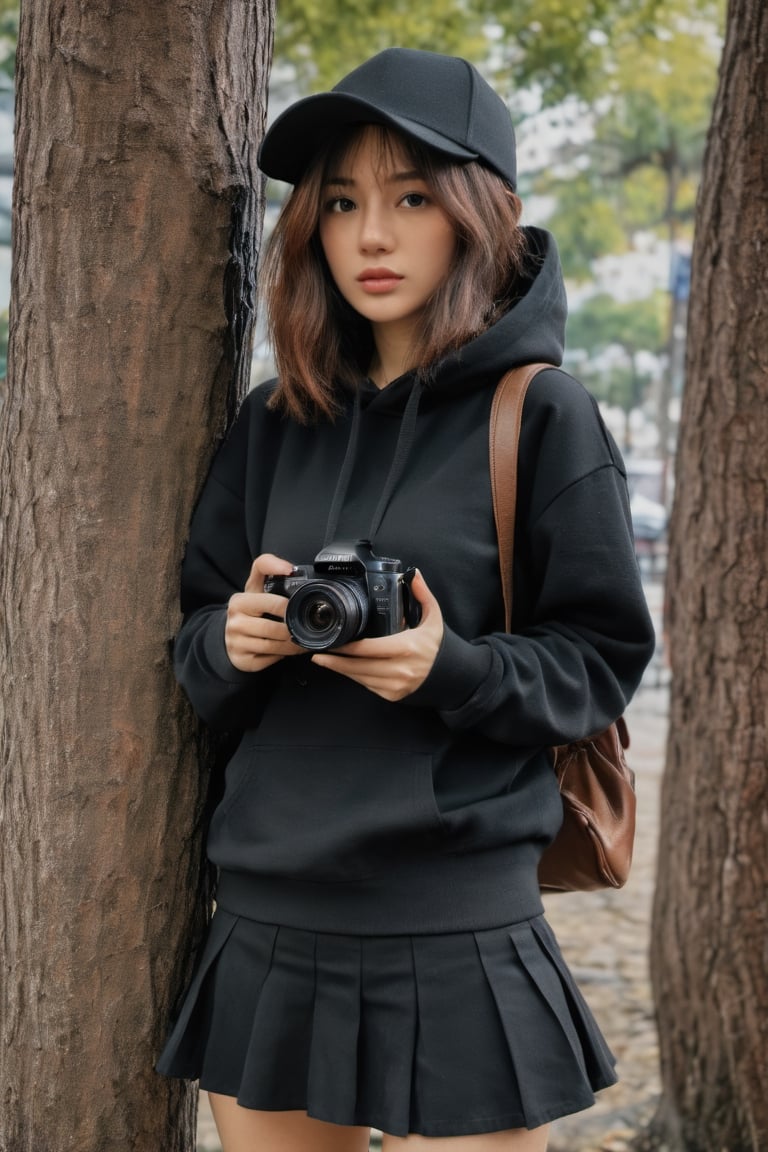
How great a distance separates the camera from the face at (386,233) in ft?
6.79

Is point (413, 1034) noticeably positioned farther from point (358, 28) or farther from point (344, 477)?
point (358, 28)

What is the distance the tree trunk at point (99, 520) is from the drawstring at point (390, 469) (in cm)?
37

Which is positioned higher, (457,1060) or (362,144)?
(362,144)

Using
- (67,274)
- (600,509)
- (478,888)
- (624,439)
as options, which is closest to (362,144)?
(67,274)

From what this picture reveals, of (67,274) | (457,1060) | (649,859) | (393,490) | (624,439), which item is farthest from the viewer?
(624,439)

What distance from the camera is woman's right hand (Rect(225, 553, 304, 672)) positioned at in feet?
6.23

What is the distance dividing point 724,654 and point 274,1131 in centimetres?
188

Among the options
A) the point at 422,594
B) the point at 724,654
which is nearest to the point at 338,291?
the point at 422,594

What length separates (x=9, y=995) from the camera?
91.0 inches

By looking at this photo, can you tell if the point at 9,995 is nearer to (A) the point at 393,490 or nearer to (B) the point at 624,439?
(A) the point at 393,490

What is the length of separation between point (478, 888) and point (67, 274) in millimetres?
1249

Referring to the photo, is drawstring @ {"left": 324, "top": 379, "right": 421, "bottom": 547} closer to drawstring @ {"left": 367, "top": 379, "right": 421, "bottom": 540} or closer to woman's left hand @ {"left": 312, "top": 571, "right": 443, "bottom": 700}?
drawstring @ {"left": 367, "top": 379, "right": 421, "bottom": 540}

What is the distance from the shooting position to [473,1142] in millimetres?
1890

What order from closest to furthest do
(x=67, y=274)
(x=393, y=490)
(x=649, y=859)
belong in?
1. (x=393, y=490)
2. (x=67, y=274)
3. (x=649, y=859)
